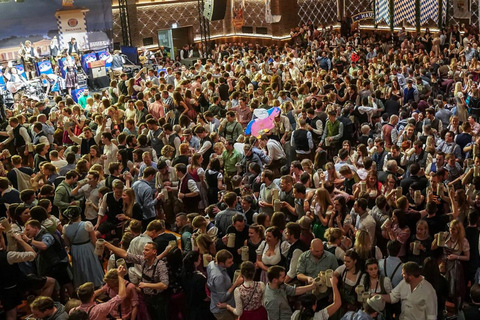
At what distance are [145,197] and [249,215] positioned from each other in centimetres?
138

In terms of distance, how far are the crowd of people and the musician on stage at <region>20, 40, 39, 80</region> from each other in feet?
25.2

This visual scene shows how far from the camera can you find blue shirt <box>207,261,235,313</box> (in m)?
5.18

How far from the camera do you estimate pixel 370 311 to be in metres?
4.71

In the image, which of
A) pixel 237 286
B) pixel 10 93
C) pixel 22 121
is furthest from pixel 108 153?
pixel 10 93

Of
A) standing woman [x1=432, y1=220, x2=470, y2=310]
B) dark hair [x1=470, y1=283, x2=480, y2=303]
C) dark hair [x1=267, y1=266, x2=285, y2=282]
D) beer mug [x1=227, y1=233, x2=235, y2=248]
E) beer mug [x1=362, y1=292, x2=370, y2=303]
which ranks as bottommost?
standing woman [x1=432, y1=220, x2=470, y2=310]

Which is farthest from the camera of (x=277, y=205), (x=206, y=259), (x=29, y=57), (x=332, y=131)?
(x=29, y=57)

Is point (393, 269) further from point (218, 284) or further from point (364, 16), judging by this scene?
point (364, 16)

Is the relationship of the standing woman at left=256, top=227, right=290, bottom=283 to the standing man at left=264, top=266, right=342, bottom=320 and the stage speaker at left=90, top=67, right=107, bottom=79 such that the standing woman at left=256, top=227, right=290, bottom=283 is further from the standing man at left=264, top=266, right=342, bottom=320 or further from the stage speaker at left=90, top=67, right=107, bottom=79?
the stage speaker at left=90, top=67, right=107, bottom=79

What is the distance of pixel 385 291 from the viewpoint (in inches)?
197

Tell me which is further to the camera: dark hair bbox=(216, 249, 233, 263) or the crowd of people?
dark hair bbox=(216, 249, 233, 263)

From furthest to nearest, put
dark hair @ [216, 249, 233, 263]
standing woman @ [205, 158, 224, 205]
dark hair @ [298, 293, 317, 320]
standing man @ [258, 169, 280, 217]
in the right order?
standing woman @ [205, 158, 224, 205] < standing man @ [258, 169, 280, 217] < dark hair @ [216, 249, 233, 263] < dark hair @ [298, 293, 317, 320]

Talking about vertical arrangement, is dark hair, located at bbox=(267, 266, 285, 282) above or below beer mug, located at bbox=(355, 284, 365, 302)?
above

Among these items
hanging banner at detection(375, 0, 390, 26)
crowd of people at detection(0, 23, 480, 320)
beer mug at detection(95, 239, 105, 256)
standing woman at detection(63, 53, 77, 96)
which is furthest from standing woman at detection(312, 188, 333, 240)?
hanging banner at detection(375, 0, 390, 26)

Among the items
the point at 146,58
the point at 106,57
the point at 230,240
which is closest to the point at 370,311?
the point at 230,240
